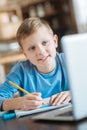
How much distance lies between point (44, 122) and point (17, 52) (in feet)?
10.2

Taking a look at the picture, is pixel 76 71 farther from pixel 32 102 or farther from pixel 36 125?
pixel 32 102

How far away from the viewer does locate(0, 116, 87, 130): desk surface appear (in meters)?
0.84

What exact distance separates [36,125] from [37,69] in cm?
59

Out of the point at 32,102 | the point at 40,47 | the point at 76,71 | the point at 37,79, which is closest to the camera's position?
the point at 76,71

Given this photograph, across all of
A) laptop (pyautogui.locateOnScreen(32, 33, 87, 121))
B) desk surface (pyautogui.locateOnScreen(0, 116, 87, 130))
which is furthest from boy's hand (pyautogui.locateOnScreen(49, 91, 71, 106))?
laptop (pyautogui.locateOnScreen(32, 33, 87, 121))

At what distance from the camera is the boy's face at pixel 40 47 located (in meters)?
1.34

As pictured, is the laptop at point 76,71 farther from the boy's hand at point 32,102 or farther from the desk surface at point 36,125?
the boy's hand at point 32,102

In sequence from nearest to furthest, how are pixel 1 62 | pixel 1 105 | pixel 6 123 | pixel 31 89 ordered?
pixel 6 123
pixel 1 105
pixel 31 89
pixel 1 62

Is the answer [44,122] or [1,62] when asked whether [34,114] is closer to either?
[44,122]

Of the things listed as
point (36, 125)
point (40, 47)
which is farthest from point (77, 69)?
point (40, 47)

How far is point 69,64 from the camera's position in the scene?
34.2 inches

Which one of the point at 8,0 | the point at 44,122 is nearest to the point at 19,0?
the point at 8,0

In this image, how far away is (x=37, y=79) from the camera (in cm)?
149

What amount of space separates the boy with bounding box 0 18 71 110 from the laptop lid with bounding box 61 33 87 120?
0.27 m
